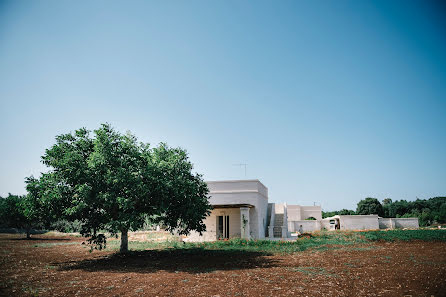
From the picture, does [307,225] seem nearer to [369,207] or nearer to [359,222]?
[359,222]

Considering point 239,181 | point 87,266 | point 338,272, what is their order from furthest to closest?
point 239,181
point 87,266
point 338,272

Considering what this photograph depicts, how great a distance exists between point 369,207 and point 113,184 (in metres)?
56.9

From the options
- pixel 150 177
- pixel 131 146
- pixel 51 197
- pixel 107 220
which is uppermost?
pixel 131 146

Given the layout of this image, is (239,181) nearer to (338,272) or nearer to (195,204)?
(195,204)

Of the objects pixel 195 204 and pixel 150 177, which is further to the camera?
pixel 195 204

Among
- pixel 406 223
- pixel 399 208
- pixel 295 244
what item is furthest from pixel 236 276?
pixel 399 208

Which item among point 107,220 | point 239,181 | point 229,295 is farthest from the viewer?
point 239,181

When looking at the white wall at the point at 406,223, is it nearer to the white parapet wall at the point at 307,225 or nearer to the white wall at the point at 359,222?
the white wall at the point at 359,222

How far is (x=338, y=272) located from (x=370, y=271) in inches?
50.2

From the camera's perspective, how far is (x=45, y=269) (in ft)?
40.5

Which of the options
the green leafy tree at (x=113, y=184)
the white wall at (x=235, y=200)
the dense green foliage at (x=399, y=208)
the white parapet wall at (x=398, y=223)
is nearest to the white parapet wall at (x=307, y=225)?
the white parapet wall at (x=398, y=223)

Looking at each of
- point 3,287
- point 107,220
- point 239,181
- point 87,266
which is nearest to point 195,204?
point 107,220

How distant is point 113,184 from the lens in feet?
43.1

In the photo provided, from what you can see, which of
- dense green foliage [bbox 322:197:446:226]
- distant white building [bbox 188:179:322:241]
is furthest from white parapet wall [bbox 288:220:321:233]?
dense green foliage [bbox 322:197:446:226]
